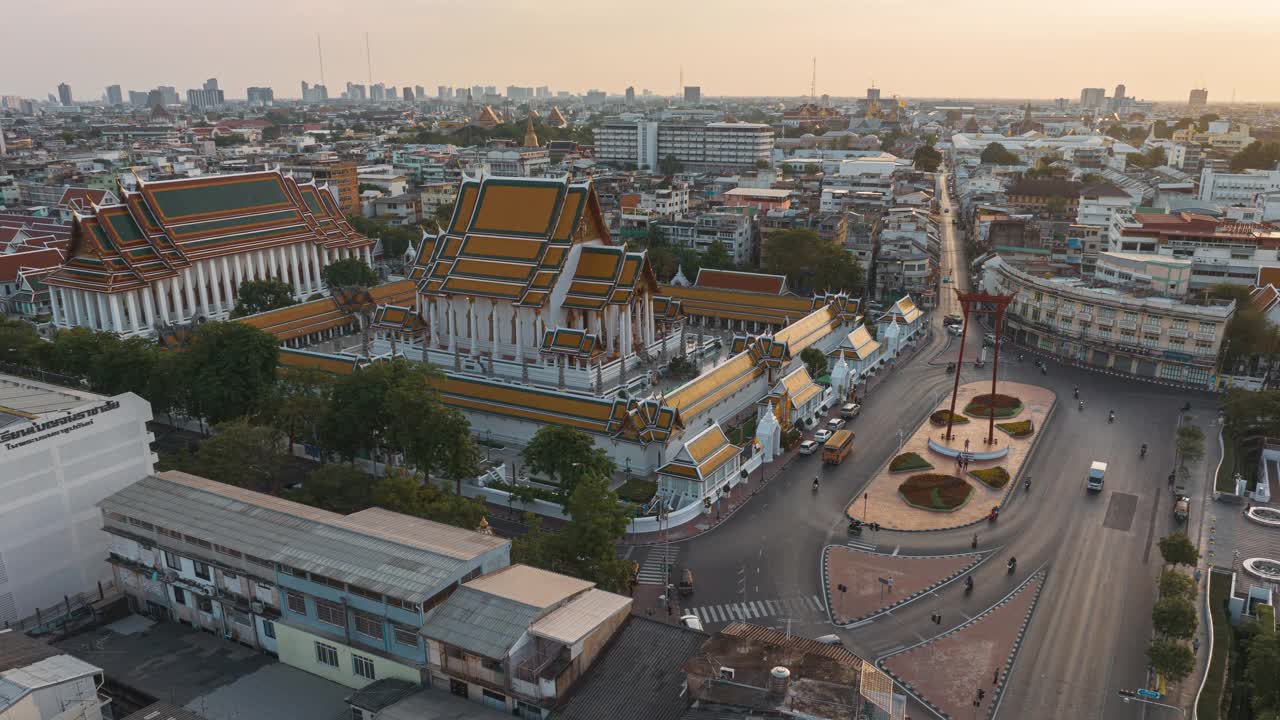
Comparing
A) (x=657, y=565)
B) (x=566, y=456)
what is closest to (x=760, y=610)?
(x=657, y=565)

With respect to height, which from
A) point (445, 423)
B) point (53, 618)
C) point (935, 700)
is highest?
point (445, 423)

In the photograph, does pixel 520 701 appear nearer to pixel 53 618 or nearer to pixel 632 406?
pixel 53 618

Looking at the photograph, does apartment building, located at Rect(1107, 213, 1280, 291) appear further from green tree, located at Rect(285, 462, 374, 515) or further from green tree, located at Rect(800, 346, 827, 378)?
green tree, located at Rect(285, 462, 374, 515)

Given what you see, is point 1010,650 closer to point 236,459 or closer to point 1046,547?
point 1046,547

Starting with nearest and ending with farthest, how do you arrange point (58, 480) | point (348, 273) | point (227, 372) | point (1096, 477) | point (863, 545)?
point (58, 480) → point (863, 545) → point (1096, 477) → point (227, 372) → point (348, 273)

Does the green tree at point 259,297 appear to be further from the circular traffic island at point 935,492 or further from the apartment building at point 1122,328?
the apartment building at point 1122,328

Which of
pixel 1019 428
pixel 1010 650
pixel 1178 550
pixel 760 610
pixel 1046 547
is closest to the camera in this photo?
pixel 1010 650

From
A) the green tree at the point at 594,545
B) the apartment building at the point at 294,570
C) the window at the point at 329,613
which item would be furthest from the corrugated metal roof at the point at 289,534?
the green tree at the point at 594,545

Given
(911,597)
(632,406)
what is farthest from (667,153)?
(911,597)
